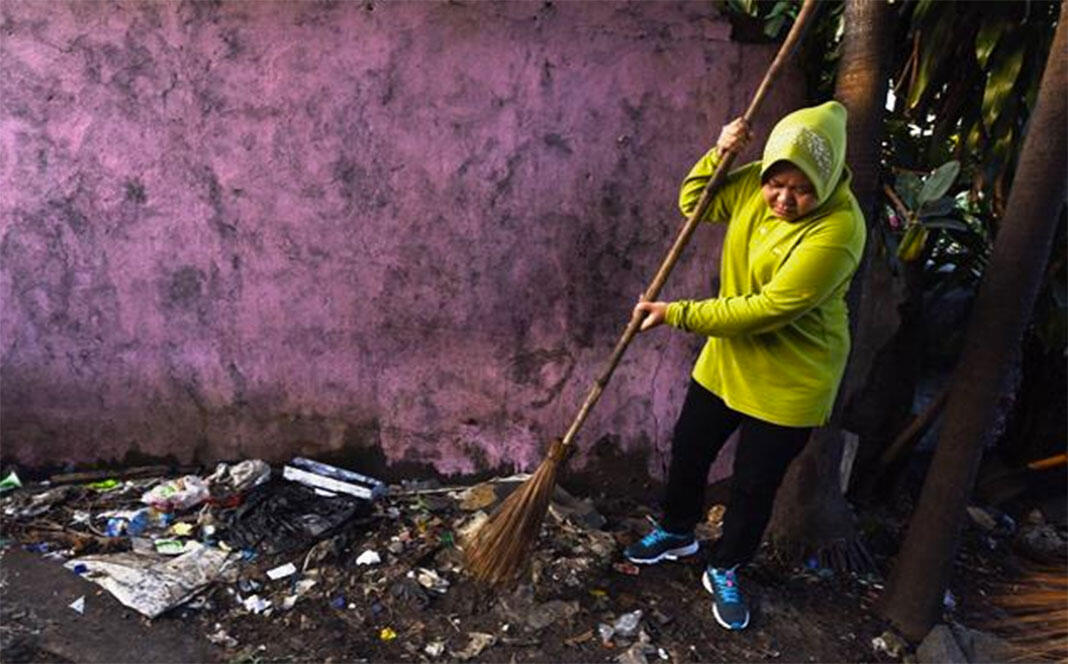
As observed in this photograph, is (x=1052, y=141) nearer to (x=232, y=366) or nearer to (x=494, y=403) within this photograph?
(x=494, y=403)

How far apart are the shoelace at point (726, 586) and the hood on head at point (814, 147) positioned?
4.10 feet

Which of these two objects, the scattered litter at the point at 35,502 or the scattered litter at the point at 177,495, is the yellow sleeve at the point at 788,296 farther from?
the scattered litter at the point at 35,502

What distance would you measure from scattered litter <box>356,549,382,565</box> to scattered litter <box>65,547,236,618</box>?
445 mm

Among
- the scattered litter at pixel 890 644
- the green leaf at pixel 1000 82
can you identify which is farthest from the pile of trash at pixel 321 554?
the green leaf at pixel 1000 82

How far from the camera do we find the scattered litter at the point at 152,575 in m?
2.35

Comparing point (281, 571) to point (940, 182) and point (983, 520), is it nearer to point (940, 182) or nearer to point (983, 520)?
point (940, 182)

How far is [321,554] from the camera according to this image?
8.53 feet

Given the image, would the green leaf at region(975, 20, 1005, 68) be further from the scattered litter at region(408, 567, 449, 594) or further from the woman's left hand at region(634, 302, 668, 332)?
the scattered litter at region(408, 567, 449, 594)

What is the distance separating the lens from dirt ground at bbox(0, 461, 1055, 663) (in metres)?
2.27

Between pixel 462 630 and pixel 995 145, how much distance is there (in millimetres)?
2547

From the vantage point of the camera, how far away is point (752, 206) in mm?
2215

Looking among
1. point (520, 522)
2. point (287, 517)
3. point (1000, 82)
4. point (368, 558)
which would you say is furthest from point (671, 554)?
point (1000, 82)

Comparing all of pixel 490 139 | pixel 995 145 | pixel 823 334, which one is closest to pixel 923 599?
pixel 823 334

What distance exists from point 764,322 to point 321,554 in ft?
5.43
